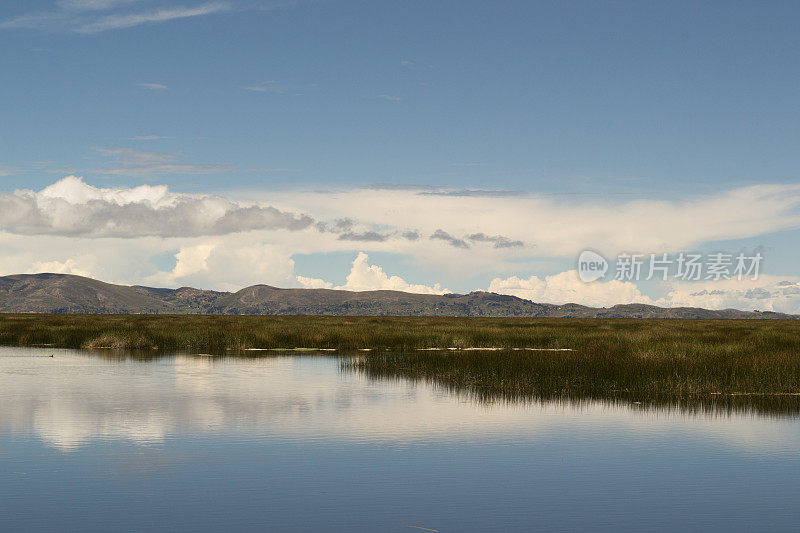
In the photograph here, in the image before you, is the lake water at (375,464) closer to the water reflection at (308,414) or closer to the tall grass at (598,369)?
the water reflection at (308,414)

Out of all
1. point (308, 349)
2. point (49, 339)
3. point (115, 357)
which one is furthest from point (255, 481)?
point (49, 339)

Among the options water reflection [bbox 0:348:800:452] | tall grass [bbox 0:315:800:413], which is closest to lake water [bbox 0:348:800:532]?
water reflection [bbox 0:348:800:452]

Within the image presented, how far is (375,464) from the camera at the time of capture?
17016mm

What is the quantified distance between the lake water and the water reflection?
9cm

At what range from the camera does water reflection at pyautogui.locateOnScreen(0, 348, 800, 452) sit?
2042 centimetres

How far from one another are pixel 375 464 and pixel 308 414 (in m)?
7.07

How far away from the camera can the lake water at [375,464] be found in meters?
13.1

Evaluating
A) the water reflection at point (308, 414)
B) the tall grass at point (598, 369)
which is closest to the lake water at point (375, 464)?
the water reflection at point (308, 414)

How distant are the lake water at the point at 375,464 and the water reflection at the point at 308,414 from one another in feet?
0.31

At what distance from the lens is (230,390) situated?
95.6ft

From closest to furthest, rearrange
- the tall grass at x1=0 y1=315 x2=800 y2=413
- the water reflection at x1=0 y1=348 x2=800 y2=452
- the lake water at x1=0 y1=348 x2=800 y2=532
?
→ the lake water at x1=0 y1=348 x2=800 y2=532 → the water reflection at x1=0 y1=348 x2=800 y2=452 → the tall grass at x1=0 y1=315 x2=800 y2=413

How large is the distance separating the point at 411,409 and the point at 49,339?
40.7m

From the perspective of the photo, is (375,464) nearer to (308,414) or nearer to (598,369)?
(308,414)

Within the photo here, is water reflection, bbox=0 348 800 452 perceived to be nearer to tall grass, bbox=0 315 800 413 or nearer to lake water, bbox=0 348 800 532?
lake water, bbox=0 348 800 532
